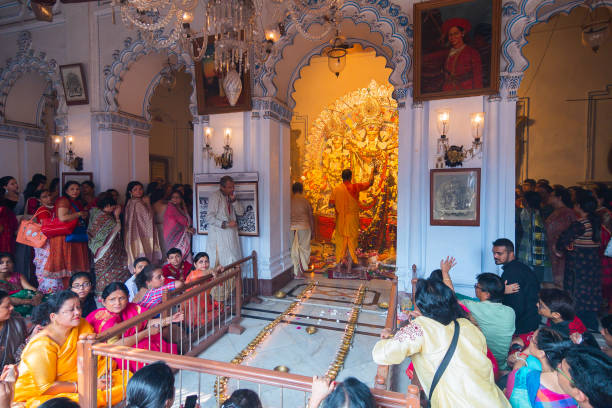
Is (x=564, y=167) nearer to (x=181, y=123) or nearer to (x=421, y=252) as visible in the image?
(x=421, y=252)

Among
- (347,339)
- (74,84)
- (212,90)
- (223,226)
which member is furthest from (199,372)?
(74,84)

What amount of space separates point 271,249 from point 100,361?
2955 mm

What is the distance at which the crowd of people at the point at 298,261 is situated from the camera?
1579 millimetres

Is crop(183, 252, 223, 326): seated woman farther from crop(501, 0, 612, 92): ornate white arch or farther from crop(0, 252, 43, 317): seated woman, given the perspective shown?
crop(501, 0, 612, 92): ornate white arch

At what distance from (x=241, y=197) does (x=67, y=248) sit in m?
2.63

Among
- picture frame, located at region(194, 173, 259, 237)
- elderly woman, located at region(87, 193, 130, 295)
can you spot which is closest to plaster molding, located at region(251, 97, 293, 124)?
picture frame, located at region(194, 173, 259, 237)

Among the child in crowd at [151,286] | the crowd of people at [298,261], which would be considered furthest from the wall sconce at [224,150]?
the child in crowd at [151,286]

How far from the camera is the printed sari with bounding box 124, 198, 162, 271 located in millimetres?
5293

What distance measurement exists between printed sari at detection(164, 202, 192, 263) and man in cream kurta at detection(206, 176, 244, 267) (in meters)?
0.61

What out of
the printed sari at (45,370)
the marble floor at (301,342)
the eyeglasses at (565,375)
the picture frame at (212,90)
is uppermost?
the picture frame at (212,90)

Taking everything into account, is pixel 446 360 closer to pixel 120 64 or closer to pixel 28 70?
pixel 120 64

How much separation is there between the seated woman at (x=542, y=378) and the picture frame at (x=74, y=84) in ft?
23.5

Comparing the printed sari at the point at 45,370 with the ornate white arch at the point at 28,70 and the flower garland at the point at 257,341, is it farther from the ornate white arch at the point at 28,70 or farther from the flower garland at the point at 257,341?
the ornate white arch at the point at 28,70

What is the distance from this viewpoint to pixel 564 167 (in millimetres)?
7191
